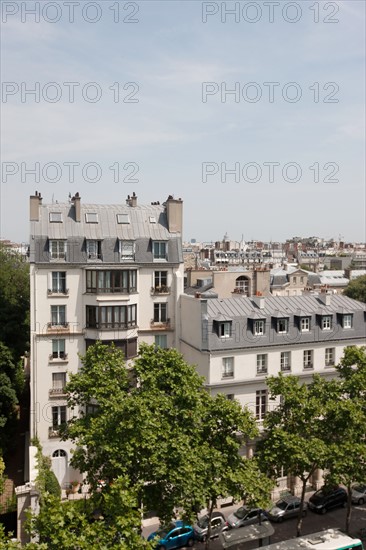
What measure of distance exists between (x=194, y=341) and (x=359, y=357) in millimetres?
12615

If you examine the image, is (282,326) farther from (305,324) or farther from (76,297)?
(76,297)

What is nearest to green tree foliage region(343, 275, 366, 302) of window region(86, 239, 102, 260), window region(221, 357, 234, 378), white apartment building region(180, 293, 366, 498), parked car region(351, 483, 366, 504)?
white apartment building region(180, 293, 366, 498)

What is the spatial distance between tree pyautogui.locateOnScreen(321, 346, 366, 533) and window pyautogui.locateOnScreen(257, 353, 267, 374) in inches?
362

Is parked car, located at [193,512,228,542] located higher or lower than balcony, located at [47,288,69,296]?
lower

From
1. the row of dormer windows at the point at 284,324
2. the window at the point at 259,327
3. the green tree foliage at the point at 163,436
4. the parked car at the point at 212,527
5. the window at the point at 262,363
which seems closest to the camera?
the green tree foliage at the point at 163,436

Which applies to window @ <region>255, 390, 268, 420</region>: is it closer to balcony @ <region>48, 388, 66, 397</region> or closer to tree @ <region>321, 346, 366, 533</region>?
tree @ <region>321, 346, 366, 533</region>

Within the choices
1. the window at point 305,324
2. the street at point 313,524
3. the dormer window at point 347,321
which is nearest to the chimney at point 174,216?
the window at point 305,324

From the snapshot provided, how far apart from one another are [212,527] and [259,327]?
14.0 meters

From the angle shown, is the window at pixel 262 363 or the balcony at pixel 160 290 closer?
the window at pixel 262 363

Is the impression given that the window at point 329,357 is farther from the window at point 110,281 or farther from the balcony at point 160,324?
the window at point 110,281

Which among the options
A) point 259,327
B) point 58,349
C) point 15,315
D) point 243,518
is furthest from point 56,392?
point 243,518

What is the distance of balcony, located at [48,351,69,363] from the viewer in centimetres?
3753

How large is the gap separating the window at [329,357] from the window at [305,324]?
224cm

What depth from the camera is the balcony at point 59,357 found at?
1478 inches
